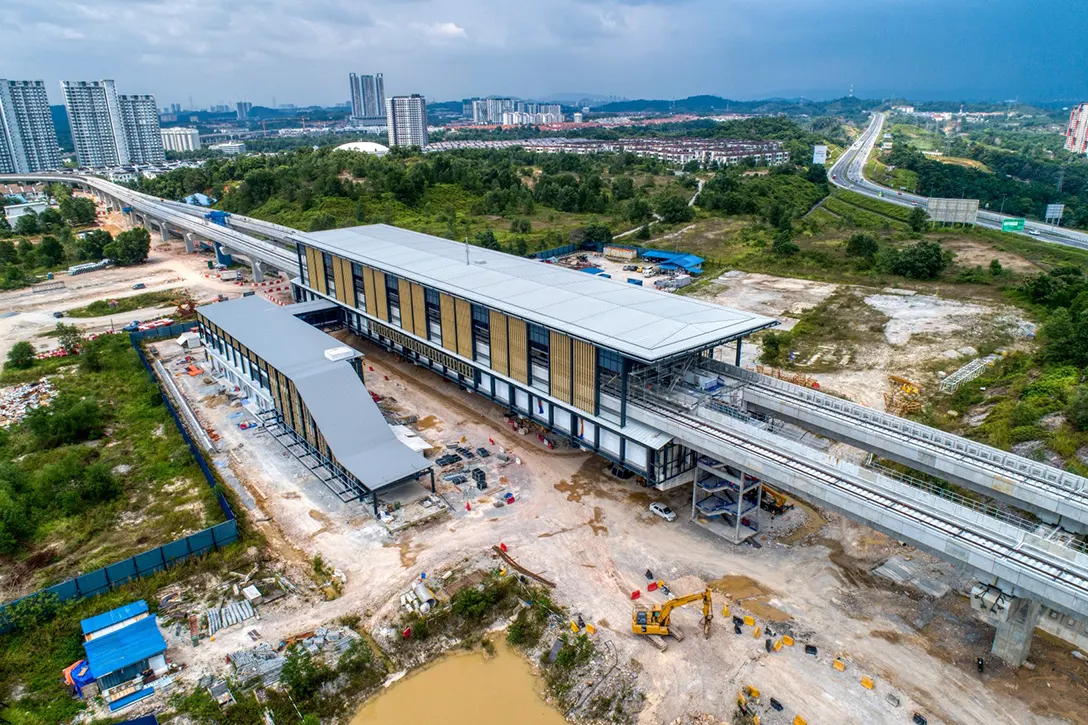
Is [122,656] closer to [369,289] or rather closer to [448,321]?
[448,321]

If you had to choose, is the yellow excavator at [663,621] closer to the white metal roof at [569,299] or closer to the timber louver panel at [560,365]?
the white metal roof at [569,299]

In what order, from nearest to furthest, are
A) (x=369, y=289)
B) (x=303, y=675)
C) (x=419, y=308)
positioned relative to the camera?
(x=303, y=675) → (x=419, y=308) → (x=369, y=289)

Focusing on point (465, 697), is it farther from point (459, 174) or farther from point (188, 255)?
point (459, 174)

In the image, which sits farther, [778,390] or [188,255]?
[188,255]

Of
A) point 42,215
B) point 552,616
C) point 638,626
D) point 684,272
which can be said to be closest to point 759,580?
point 638,626

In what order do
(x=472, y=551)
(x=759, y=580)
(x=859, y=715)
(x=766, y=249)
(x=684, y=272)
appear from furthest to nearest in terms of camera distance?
(x=766, y=249)
(x=684, y=272)
(x=472, y=551)
(x=759, y=580)
(x=859, y=715)

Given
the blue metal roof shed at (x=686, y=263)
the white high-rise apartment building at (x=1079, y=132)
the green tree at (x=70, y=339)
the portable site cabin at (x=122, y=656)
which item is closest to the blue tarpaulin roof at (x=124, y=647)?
the portable site cabin at (x=122, y=656)

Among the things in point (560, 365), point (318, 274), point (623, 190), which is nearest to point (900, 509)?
point (560, 365)
